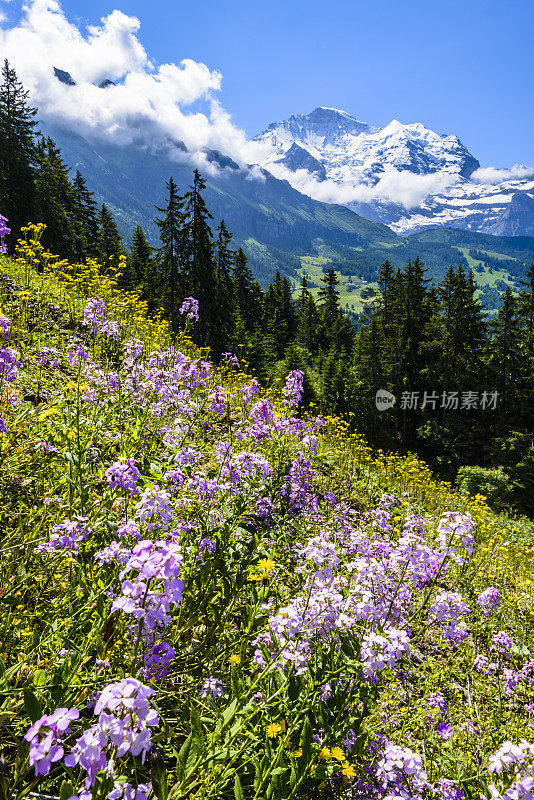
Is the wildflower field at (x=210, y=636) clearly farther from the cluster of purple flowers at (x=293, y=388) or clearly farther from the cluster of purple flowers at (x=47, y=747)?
the cluster of purple flowers at (x=293, y=388)

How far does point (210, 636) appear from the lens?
2586 mm

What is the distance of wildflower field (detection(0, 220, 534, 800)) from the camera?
164 centimetres

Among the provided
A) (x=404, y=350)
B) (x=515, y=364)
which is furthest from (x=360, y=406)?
(x=515, y=364)

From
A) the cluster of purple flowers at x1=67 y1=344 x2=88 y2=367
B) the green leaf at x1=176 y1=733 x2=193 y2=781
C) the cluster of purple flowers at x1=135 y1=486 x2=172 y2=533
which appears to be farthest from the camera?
the cluster of purple flowers at x1=67 y1=344 x2=88 y2=367

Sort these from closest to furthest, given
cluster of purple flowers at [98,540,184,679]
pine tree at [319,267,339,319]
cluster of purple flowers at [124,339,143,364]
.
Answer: cluster of purple flowers at [98,540,184,679] → cluster of purple flowers at [124,339,143,364] → pine tree at [319,267,339,319]

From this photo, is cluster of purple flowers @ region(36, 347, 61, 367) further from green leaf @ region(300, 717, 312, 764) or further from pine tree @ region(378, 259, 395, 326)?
pine tree @ region(378, 259, 395, 326)

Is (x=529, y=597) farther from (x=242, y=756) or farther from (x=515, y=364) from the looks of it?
(x=515, y=364)

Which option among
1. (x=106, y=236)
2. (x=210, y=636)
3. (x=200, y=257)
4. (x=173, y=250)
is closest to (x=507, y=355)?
(x=200, y=257)

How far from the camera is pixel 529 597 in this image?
626cm

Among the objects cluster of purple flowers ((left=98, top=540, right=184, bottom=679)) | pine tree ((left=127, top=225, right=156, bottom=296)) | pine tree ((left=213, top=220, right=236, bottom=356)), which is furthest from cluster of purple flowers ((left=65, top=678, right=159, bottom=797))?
pine tree ((left=127, top=225, right=156, bottom=296))

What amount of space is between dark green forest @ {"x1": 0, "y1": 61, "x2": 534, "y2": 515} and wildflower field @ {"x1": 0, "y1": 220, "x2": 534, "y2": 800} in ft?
64.7

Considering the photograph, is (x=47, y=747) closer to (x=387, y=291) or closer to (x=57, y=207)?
(x=387, y=291)

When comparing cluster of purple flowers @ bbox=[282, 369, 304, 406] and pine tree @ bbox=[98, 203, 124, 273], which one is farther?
pine tree @ bbox=[98, 203, 124, 273]

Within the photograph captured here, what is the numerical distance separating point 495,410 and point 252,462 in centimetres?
3176
